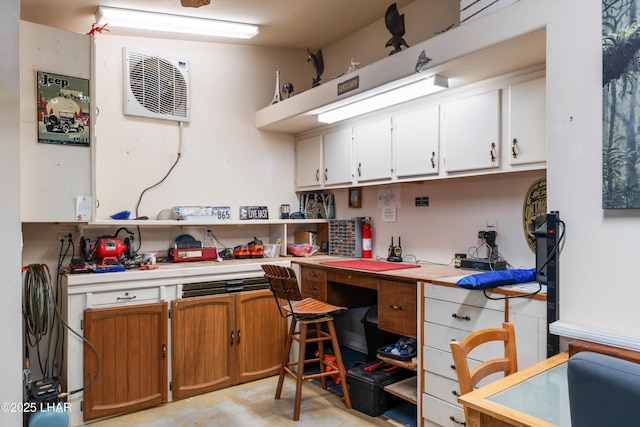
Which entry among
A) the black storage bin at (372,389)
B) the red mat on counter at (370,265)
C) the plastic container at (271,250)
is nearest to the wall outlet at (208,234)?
the plastic container at (271,250)

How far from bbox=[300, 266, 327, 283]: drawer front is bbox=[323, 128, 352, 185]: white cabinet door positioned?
2.77 ft

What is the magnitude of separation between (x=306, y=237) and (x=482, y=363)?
2674 mm

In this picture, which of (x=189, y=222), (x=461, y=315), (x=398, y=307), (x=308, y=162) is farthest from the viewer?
(x=308, y=162)

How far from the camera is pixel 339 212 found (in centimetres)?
416

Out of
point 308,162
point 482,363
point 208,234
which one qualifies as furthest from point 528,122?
point 208,234

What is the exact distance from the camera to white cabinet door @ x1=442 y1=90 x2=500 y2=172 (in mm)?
2562

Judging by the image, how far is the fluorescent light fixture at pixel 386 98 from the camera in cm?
266

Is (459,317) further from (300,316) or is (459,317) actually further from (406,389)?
(300,316)

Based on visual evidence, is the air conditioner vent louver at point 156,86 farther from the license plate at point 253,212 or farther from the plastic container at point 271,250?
the plastic container at point 271,250

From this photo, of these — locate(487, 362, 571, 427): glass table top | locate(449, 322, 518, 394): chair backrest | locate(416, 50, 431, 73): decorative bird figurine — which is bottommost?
locate(487, 362, 571, 427): glass table top

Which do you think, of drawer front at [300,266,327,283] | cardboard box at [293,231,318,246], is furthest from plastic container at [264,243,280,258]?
drawer front at [300,266,327,283]

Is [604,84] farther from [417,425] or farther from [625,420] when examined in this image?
[417,425]

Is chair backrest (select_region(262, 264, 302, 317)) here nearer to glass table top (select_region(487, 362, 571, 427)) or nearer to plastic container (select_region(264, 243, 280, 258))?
plastic container (select_region(264, 243, 280, 258))

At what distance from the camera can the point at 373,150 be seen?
134 inches
